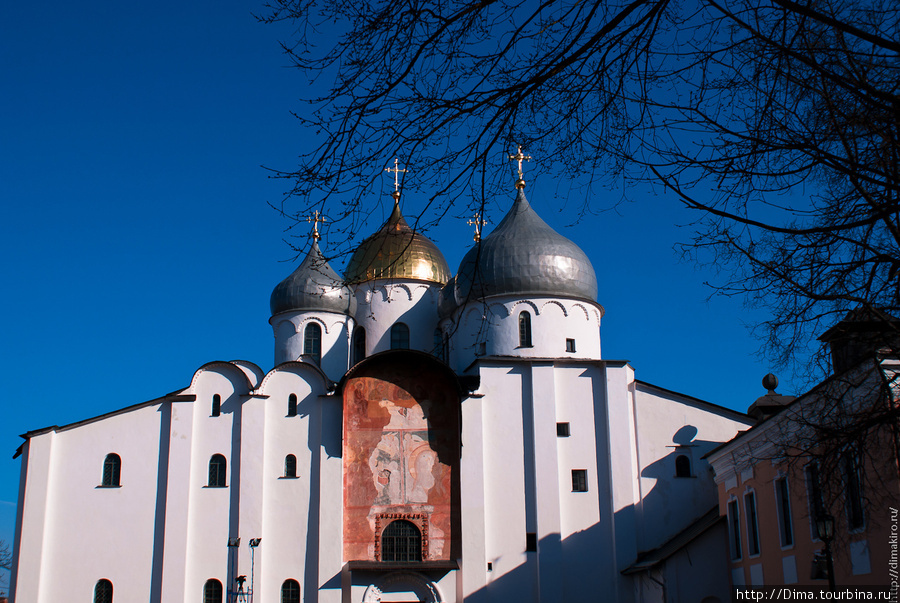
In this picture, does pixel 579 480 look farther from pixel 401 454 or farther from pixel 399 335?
pixel 399 335

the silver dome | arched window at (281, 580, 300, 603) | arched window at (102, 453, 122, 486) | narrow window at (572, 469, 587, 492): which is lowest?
arched window at (281, 580, 300, 603)

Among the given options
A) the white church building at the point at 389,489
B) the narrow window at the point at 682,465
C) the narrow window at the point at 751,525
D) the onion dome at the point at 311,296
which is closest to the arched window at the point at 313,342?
the onion dome at the point at 311,296

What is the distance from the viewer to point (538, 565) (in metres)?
22.1

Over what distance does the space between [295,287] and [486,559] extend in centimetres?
1119

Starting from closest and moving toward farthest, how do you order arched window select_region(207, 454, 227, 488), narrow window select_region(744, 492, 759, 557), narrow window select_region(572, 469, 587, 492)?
narrow window select_region(744, 492, 759, 557) < arched window select_region(207, 454, 227, 488) < narrow window select_region(572, 469, 587, 492)

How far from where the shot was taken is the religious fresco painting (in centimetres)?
2236

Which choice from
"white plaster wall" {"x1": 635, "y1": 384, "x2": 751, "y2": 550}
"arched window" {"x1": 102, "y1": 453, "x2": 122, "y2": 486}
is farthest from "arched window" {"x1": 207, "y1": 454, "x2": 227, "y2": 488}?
"white plaster wall" {"x1": 635, "y1": 384, "x2": 751, "y2": 550}

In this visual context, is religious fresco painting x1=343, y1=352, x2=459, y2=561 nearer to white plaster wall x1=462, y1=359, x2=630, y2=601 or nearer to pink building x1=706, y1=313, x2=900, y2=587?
white plaster wall x1=462, y1=359, x2=630, y2=601

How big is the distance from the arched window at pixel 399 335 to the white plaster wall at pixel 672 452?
296 inches

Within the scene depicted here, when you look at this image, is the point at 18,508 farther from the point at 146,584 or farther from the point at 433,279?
the point at 433,279

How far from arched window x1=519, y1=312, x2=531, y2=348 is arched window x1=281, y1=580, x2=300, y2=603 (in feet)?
27.5

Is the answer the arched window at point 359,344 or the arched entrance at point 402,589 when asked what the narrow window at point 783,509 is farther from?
the arched window at point 359,344

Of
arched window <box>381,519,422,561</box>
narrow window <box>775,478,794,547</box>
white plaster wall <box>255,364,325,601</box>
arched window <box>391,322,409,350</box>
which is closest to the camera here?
narrow window <box>775,478,794,547</box>

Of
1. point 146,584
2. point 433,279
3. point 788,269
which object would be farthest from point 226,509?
point 788,269
